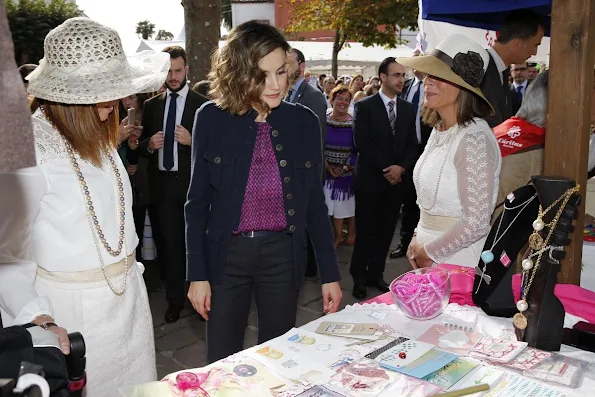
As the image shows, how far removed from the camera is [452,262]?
8.21 feet

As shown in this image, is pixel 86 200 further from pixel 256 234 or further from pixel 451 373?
pixel 451 373

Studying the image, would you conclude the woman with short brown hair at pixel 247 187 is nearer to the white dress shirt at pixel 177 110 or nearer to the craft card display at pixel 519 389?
the craft card display at pixel 519 389

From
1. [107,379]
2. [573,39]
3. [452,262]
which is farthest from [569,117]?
[107,379]

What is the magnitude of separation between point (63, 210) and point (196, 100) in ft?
8.66

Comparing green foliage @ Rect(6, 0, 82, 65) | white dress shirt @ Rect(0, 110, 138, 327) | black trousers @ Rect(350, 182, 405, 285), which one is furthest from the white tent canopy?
white dress shirt @ Rect(0, 110, 138, 327)

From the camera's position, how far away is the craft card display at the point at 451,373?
1.47 meters

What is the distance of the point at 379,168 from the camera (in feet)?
15.9

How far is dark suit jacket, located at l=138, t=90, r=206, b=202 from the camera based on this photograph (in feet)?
14.2

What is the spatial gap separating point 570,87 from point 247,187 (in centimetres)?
127

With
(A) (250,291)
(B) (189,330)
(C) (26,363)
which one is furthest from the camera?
(B) (189,330)

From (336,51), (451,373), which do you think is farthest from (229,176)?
(336,51)

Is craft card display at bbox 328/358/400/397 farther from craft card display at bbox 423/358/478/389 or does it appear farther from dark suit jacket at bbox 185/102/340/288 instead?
dark suit jacket at bbox 185/102/340/288

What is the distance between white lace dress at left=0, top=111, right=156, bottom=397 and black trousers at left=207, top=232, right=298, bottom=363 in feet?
1.10

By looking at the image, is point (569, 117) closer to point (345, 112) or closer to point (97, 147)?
point (97, 147)
